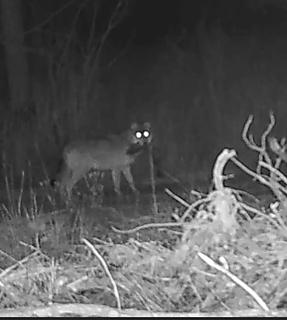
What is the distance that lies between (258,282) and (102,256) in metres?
0.51

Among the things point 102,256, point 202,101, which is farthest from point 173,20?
point 102,256

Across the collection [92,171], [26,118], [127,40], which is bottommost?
[92,171]

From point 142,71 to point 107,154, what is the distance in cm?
97

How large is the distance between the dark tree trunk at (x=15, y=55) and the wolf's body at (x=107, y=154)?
0.59m

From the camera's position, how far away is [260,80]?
22.2 ft

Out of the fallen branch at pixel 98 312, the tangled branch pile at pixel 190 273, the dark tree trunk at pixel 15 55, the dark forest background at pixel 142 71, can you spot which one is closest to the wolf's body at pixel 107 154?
the dark forest background at pixel 142 71

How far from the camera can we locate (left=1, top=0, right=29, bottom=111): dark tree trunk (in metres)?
6.31

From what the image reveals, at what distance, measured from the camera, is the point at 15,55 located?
6.64m

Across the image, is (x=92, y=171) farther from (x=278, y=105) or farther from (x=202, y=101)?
(x=278, y=105)

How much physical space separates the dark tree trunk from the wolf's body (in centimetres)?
59

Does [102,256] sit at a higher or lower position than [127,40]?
lower

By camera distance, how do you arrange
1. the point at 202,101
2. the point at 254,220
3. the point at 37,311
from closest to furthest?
the point at 37,311, the point at 254,220, the point at 202,101

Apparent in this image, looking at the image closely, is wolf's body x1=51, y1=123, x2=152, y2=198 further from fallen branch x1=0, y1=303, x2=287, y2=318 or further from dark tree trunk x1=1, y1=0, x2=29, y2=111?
fallen branch x1=0, y1=303, x2=287, y2=318

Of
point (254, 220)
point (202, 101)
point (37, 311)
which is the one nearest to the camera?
point (37, 311)
